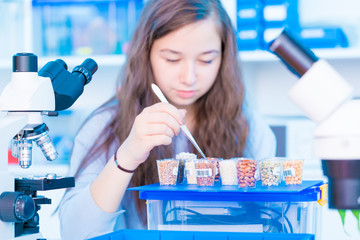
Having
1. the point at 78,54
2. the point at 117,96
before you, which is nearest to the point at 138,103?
the point at 117,96

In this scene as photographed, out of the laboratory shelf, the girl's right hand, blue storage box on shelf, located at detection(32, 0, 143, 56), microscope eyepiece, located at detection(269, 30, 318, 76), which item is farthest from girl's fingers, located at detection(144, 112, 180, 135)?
blue storage box on shelf, located at detection(32, 0, 143, 56)

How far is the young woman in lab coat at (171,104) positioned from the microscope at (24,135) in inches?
11.9

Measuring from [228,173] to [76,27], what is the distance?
1.92 metres

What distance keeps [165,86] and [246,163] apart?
506 millimetres

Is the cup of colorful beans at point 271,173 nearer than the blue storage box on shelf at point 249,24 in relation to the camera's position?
Yes

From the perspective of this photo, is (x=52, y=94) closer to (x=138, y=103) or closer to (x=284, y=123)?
(x=138, y=103)

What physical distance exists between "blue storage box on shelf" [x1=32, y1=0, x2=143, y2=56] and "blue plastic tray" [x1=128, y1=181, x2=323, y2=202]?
5.86ft

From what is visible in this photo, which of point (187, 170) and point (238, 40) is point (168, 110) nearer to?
point (187, 170)

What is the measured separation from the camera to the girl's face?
1315mm

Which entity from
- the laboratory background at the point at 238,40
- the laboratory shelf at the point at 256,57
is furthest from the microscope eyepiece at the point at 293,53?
the laboratory background at the point at 238,40

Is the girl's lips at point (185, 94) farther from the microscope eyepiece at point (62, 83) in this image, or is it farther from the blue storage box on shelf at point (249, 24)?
the blue storage box on shelf at point (249, 24)

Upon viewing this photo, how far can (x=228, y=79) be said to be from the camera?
4.97 ft

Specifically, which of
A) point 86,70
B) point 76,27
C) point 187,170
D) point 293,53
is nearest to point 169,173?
point 187,170

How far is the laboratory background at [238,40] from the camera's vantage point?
94.0 inches
